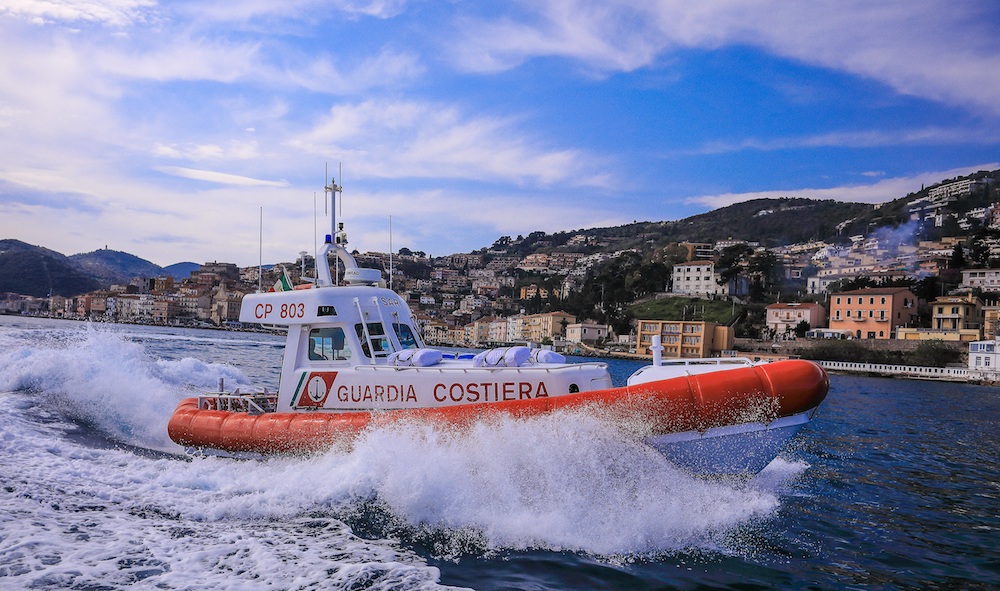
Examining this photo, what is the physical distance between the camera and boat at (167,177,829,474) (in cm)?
715

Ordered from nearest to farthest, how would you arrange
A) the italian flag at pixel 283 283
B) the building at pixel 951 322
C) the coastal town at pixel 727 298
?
the italian flag at pixel 283 283
the building at pixel 951 322
the coastal town at pixel 727 298

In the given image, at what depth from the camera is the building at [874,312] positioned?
68.1 metres

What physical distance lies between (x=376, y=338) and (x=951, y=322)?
7228 cm

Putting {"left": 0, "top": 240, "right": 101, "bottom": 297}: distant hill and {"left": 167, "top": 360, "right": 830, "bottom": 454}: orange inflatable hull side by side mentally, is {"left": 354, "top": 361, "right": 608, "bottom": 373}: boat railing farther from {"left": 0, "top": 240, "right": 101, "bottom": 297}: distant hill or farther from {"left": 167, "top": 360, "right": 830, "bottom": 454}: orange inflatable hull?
{"left": 0, "top": 240, "right": 101, "bottom": 297}: distant hill

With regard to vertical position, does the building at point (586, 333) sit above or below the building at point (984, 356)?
below

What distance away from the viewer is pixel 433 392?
8.80 metres

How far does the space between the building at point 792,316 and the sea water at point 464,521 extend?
241 feet

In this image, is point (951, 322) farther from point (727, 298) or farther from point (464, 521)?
point (464, 521)

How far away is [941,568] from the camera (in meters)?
6.79

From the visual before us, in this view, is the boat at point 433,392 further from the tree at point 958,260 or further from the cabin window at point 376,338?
the tree at point 958,260

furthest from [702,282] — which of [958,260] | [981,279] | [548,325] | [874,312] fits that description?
[874,312]

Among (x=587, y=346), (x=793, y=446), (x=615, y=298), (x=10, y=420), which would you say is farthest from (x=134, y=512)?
(x=615, y=298)

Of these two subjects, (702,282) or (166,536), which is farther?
(702,282)

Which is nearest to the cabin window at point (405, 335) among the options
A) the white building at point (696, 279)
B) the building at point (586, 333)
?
the building at point (586, 333)
